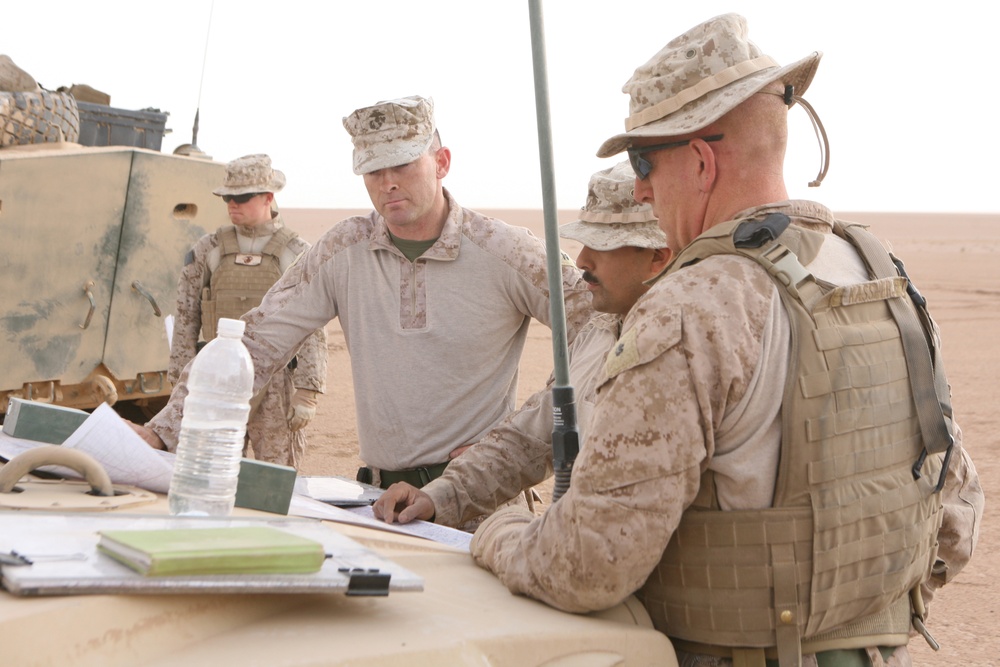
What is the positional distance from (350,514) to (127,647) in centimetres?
124

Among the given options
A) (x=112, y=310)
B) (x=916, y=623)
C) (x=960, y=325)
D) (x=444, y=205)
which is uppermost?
(x=960, y=325)

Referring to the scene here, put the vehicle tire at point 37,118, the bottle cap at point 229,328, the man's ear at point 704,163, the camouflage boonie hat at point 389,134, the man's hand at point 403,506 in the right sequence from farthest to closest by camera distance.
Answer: the vehicle tire at point 37,118, the camouflage boonie hat at point 389,134, the man's hand at point 403,506, the bottle cap at point 229,328, the man's ear at point 704,163

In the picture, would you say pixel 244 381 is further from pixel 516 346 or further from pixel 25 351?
pixel 25 351

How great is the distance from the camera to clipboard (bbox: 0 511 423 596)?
1649 mm

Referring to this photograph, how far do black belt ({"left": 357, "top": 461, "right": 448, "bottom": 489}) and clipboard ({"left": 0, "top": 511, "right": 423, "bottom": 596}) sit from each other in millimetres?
1702

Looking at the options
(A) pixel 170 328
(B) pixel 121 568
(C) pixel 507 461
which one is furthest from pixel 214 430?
(A) pixel 170 328

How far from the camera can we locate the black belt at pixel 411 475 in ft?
12.8

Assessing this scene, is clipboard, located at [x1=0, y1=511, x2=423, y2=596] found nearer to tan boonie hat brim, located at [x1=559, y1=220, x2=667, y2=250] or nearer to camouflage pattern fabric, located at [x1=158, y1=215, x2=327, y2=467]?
tan boonie hat brim, located at [x1=559, y1=220, x2=667, y2=250]

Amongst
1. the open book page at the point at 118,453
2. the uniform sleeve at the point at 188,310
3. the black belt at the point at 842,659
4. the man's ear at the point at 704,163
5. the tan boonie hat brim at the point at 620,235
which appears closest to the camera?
the black belt at the point at 842,659

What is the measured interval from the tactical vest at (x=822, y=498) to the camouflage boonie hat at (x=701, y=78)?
0.24 m

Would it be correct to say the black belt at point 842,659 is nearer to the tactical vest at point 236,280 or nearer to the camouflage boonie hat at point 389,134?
the camouflage boonie hat at point 389,134

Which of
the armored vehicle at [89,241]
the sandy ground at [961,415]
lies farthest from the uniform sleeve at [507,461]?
the armored vehicle at [89,241]

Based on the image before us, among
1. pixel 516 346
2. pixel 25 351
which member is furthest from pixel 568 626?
pixel 25 351

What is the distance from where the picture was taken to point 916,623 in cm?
235
